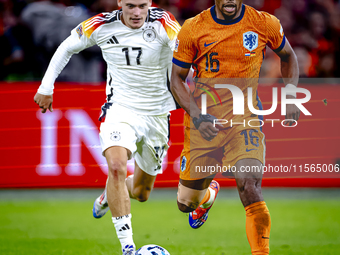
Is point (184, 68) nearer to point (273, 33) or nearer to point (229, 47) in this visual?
point (229, 47)

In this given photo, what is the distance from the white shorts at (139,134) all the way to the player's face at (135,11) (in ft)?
2.75

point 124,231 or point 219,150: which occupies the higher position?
point 219,150

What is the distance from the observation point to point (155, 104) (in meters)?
5.64

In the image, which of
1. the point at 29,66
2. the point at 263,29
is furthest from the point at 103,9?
the point at 263,29

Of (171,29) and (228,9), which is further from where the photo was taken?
(171,29)

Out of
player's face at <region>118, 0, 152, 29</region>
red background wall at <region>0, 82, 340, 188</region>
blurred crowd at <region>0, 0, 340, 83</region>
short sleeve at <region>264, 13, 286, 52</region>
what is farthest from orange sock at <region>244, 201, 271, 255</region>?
blurred crowd at <region>0, 0, 340, 83</region>

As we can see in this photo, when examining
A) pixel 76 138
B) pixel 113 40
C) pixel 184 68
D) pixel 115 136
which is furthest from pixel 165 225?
pixel 184 68

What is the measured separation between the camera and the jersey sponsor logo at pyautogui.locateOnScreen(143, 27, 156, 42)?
17.7 feet

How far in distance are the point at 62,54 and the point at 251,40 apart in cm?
192

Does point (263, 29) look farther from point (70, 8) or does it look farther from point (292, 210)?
point (70, 8)

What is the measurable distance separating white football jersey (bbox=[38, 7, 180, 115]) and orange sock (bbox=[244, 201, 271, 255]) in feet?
5.79

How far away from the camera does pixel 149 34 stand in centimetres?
541

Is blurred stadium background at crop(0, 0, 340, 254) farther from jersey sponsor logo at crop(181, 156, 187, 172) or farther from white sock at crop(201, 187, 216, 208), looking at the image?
jersey sponsor logo at crop(181, 156, 187, 172)

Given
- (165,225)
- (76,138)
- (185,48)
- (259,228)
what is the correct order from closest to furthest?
(259,228)
(185,48)
(165,225)
(76,138)
